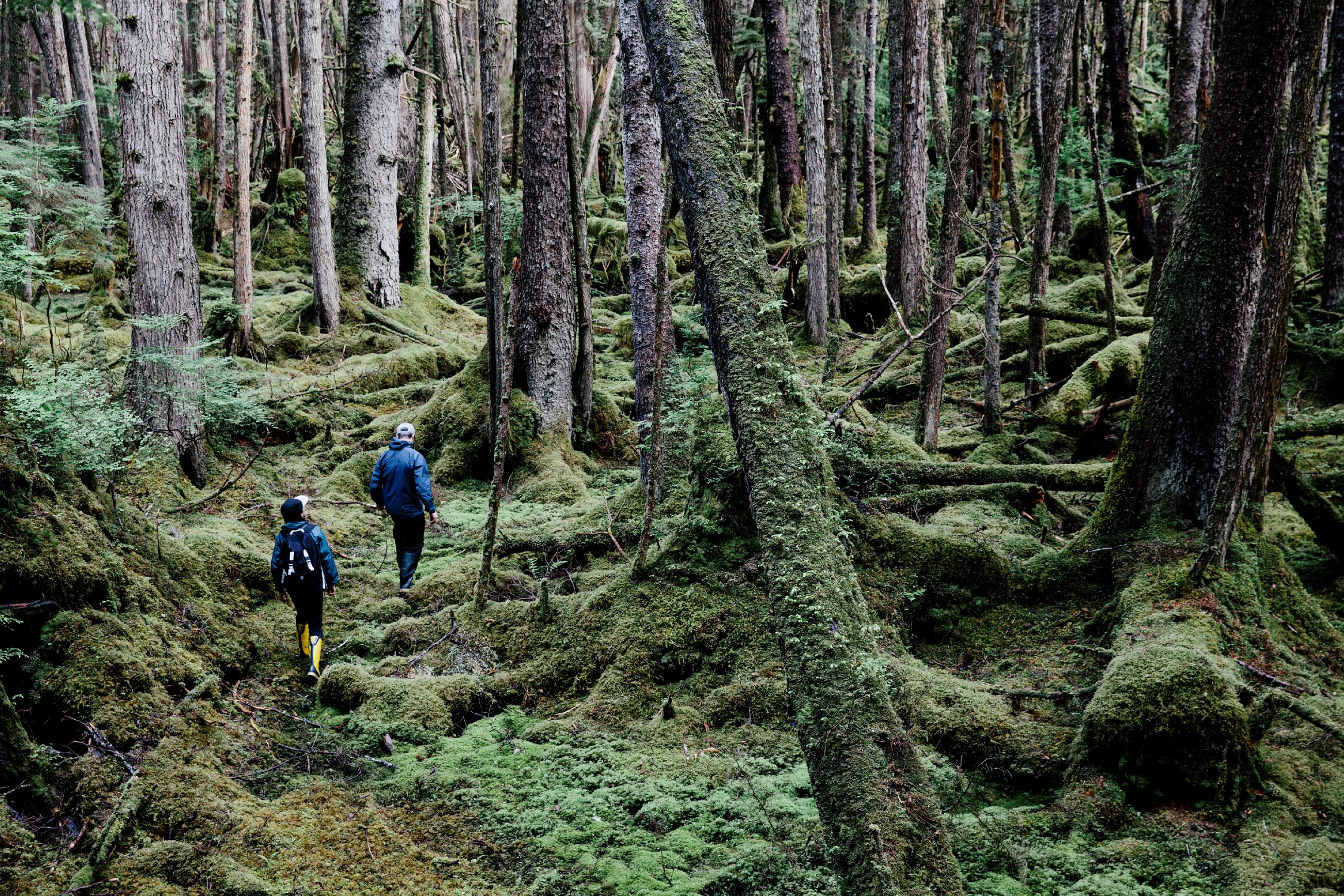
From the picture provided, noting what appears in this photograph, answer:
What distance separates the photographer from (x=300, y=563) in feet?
23.1

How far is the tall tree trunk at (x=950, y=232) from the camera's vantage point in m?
8.09

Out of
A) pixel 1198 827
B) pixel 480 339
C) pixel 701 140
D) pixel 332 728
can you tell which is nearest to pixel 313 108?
pixel 480 339

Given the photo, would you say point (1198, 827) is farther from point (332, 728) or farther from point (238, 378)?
point (238, 378)

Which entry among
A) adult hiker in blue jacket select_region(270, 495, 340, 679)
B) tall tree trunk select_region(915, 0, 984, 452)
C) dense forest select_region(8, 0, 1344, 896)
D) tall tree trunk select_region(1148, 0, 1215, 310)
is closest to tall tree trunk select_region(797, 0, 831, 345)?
dense forest select_region(8, 0, 1344, 896)

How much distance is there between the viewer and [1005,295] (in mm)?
15203

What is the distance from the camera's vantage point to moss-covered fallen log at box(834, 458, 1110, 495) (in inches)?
282

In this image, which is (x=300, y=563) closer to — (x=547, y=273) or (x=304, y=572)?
(x=304, y=572)

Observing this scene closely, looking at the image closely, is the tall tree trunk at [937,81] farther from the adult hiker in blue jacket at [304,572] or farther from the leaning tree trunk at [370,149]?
the adult hiker in blue jacket at [304,572]

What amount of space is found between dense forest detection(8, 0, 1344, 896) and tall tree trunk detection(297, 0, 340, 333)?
207 centimetres

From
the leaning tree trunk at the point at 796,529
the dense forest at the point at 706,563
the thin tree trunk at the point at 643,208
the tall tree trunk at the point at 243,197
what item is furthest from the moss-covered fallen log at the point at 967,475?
the tall tree trunk at the point at 243,197

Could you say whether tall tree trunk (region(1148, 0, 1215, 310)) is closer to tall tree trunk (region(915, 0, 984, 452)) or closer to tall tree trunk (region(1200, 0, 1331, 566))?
tall tree trunk (region(915, 0, 984, 452))

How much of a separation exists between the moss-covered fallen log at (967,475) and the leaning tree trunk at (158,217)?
→ 773cm

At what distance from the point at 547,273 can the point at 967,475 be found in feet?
22.2

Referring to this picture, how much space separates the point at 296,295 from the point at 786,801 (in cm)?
1537
